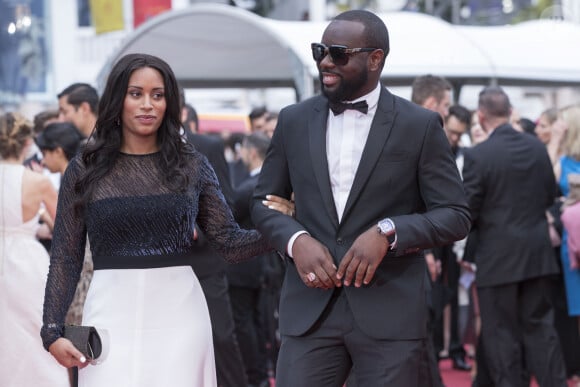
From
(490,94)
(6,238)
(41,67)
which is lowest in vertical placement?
(41,67)

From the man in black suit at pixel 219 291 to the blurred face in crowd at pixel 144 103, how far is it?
98.8 inches

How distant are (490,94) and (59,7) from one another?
1089 inches

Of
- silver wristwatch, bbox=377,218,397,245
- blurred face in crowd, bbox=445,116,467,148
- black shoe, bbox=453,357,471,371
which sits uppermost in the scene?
silver wristwatch, bbox=377,218,397,245

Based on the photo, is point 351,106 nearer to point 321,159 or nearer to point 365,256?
point 321,159

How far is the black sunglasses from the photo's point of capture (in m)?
5.04

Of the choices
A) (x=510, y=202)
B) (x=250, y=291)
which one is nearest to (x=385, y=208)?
(x=510, y=202)

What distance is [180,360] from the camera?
5.15 meters

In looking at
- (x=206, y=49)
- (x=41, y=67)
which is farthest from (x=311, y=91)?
(x=41, y=67)

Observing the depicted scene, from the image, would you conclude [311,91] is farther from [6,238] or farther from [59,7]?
[59,7]

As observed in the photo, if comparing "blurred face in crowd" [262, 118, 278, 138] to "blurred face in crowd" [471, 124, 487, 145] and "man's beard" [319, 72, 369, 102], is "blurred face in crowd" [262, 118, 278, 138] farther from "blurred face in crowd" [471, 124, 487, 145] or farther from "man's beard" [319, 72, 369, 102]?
"man's beard" [319, 72, 369, 102]

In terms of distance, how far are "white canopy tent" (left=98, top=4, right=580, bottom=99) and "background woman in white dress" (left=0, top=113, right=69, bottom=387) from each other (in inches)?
192

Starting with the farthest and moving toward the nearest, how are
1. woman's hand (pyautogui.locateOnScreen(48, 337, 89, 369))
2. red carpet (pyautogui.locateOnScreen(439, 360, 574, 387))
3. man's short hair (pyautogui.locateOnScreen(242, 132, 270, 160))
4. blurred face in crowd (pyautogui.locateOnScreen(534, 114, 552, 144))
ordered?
blurred face in crowd (pyautogui.locateOnScreen(534, 114, 552, 144)) < red carpet (pyautogui.locateOnScreen(439, 360, 574, 387)) < man's short hair (pyautogui.locateOnScreen(242, 132, 270, 160)) < woman's hand (pyautogui.locateOnScreen(48, 337, 89, 369))

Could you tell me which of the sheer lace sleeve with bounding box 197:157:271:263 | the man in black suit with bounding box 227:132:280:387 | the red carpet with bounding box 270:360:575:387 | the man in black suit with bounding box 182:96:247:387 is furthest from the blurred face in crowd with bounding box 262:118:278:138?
the sheer lace sleeve with bounding box 197:157:271:263

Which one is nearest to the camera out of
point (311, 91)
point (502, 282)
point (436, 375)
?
point (436, 375)
